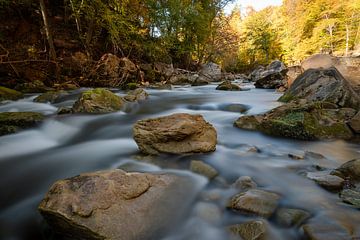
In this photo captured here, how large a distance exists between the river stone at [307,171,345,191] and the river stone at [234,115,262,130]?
6.66 ft

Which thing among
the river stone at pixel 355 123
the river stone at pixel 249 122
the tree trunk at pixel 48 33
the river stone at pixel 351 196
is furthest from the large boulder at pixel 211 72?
the river stone at pixel 351 196

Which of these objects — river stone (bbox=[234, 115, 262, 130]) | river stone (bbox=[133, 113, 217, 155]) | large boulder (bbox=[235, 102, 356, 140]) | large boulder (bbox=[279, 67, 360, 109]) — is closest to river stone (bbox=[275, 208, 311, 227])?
river stone (bbox=[133, 113, 217, 155])

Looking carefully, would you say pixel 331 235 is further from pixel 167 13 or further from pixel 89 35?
pixel 167 13

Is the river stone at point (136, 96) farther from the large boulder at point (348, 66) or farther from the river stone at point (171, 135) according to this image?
the large boulder at point (348, 66)

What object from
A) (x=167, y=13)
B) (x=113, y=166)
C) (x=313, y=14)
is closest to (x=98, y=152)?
(x=113, y=166)

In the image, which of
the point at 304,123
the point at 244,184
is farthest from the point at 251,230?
the point at 304,123

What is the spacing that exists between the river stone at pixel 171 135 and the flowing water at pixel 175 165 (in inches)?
4.7

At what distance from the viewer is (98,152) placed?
392cm

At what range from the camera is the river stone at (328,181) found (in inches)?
101

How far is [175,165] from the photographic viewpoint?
10.5 feet

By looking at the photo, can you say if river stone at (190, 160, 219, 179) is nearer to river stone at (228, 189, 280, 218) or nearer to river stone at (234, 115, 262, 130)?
river stone at (228, 189, 280, 218)

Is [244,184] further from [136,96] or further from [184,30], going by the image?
[184,30]

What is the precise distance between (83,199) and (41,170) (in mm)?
1684

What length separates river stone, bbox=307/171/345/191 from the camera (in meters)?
2.57
